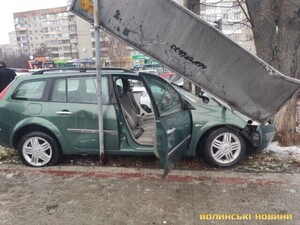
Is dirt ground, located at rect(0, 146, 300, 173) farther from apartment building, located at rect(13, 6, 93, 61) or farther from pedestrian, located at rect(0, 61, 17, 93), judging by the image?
apartment building, located at rect(13, 6, 93, 61)

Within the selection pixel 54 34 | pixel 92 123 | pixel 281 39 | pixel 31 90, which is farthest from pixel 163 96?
pixel 54 34

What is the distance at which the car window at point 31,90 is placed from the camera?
4500 millimetres

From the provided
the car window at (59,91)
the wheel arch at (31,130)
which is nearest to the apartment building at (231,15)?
the car window at (59,91)

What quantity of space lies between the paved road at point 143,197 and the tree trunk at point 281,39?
1.49 m

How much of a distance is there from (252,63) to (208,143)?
1.34 metres

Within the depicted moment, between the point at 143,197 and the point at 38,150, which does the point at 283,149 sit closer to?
the point at 143,197

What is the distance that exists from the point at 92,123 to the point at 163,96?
3.97 ft

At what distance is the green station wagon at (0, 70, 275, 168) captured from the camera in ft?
13.9

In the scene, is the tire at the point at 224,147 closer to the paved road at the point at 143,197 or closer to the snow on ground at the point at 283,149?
the paved road at the point at 143,197

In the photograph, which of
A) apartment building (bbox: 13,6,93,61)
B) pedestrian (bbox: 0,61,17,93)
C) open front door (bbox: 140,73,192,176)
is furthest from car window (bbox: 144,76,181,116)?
apartment building (bbox: 13,6,93,61)

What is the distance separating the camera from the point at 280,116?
5.34 m

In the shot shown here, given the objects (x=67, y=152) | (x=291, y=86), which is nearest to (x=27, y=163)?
(x=67, y=152)

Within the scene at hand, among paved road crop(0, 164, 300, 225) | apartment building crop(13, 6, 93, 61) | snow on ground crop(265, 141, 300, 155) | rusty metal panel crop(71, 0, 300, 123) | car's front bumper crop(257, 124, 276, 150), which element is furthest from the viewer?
apartment building crop(13, 6, 93, 61)

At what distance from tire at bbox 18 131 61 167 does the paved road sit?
0.15 metres
